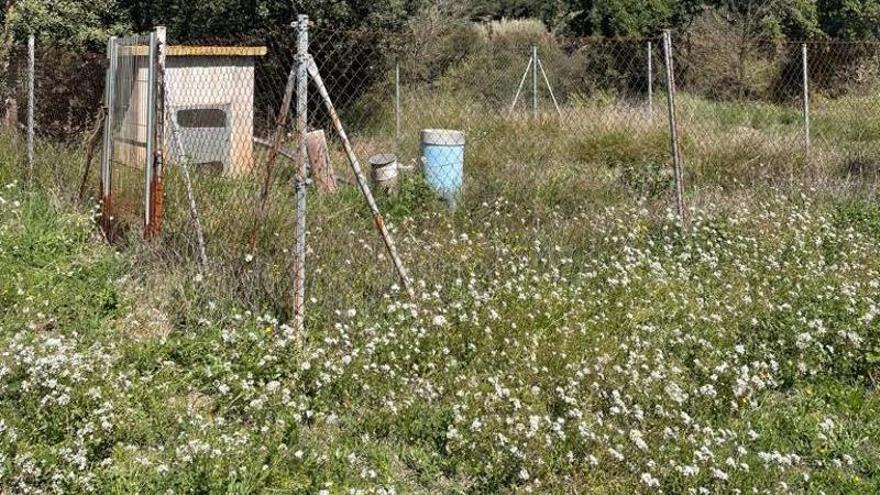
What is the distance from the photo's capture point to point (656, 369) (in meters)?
4.22

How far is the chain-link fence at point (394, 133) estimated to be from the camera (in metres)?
5.30

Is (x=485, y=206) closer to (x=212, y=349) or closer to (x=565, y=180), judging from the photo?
(x=565, y=180)

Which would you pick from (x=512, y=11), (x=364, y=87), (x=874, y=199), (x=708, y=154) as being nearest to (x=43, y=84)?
(x=364, y=87)

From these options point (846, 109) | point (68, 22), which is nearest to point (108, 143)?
point (68, 22)

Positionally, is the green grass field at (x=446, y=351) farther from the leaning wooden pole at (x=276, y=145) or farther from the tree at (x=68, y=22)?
the tree at (x=68, y=22)

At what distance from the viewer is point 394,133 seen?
1131cm

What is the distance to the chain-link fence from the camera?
530cm

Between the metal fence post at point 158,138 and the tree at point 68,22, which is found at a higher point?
the tree at point 68,22

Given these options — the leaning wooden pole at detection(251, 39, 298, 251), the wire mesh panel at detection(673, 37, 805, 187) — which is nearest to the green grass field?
the leaning wooden pole at detection(251, 39, 298, 251)

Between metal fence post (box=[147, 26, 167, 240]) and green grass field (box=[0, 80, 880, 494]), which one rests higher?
metal fence post (box=[147, 26, 167, 240])

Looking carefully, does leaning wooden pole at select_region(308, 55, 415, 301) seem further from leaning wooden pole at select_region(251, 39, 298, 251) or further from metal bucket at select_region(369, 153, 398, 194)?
metal bucket at select_region(369, 153, 398, 194)

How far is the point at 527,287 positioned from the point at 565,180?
3238 mm

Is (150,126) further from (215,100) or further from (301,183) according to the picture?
(215,100)

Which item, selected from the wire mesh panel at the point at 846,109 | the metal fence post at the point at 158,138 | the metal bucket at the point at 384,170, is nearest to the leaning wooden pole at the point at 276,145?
the metal fence post at the point at 158,138
